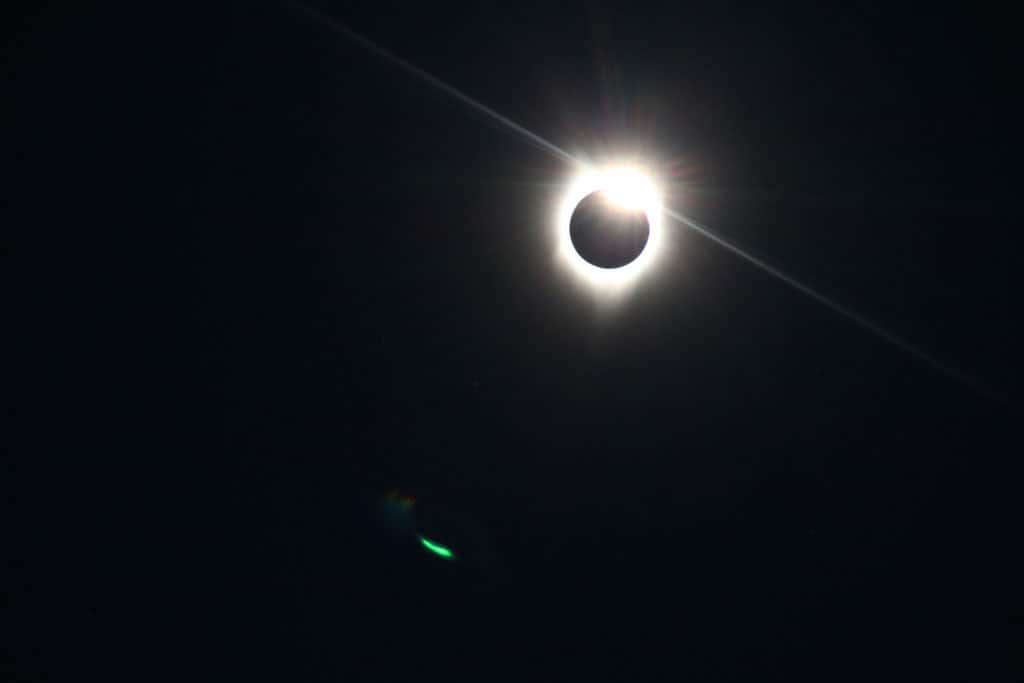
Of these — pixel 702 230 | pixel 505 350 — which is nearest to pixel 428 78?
pixel 505 350

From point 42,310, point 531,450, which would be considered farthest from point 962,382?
point 42,310

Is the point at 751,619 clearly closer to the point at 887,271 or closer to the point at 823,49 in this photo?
the point at 887,271

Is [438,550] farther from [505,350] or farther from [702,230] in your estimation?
[702,230]

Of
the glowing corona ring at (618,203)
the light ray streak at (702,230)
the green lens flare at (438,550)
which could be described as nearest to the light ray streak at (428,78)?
the light ray streak at (702,230)

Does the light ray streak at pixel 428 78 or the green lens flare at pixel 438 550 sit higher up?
the light ray streak at pixel 428 78

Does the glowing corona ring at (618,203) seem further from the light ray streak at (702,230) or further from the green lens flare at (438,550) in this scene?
the green lens flare at (438,550)

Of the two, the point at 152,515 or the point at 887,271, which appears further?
the point at 152,515

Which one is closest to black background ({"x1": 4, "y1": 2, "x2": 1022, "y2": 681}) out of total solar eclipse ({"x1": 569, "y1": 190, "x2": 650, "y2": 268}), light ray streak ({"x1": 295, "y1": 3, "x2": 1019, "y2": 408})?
light ray streak ({"x1": 295, "y1": 3, "x2": 1019, "y2": 408})
